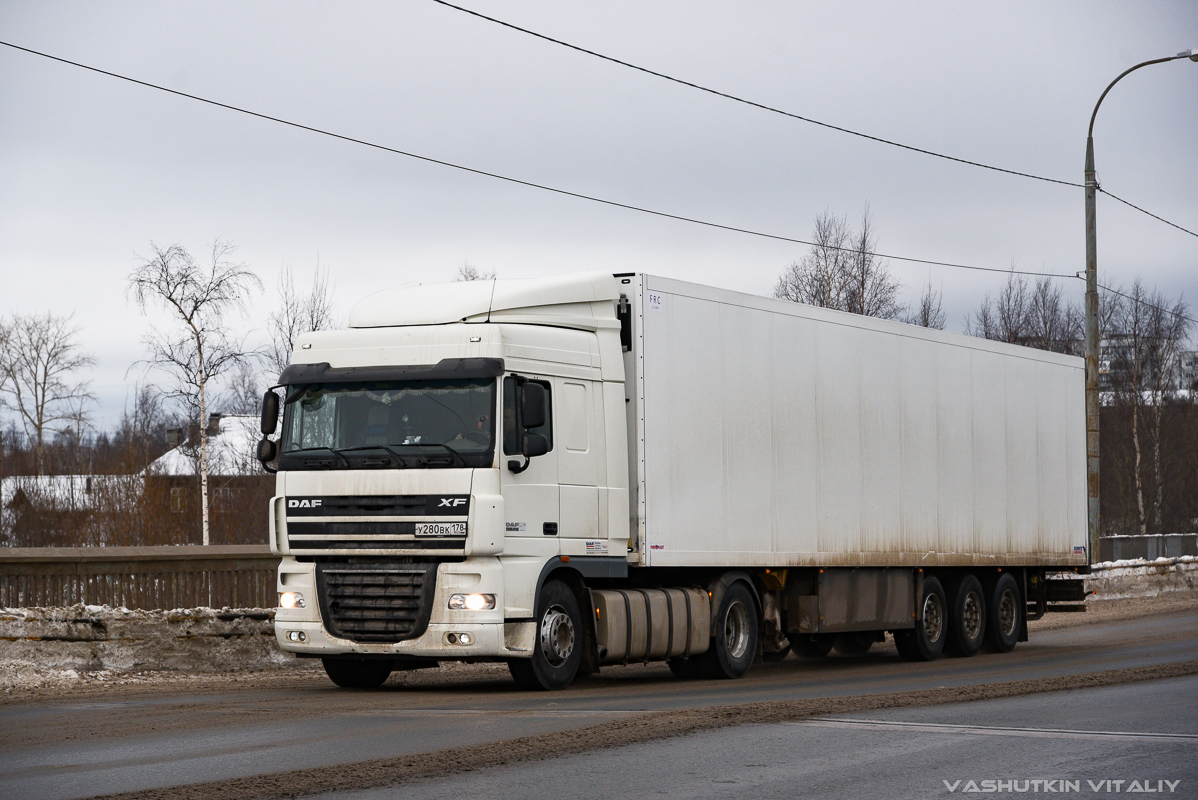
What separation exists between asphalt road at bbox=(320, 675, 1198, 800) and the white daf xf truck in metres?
3.61

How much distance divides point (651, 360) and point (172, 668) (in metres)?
6.47

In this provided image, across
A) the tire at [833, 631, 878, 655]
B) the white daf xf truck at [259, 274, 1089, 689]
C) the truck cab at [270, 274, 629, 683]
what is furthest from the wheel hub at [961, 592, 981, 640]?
the truck cab at [270, 274, 629, 683]

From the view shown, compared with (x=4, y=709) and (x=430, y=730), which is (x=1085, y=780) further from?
(x=4, y=709)

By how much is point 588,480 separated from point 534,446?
3.11 feet

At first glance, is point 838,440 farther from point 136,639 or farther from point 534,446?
point 136,639

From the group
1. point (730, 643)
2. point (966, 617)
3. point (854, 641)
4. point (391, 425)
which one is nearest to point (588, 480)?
point (391, 425)

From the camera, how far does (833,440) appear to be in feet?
54.4

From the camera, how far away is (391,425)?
41.6ft

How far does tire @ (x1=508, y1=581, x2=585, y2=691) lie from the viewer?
12867 mm

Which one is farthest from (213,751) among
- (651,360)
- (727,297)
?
(727,297)

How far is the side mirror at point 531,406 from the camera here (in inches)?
493

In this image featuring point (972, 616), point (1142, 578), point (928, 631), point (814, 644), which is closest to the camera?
point (928, 631)

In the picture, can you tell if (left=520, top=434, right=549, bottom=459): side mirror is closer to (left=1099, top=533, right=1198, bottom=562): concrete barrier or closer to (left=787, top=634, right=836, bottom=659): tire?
(left=787, top=634, right=836, bottom=659): tire

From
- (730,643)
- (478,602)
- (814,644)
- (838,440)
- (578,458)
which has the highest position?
(838,440)
